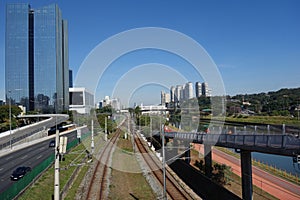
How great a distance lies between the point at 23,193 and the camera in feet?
52.3

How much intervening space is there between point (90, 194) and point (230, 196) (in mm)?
8830

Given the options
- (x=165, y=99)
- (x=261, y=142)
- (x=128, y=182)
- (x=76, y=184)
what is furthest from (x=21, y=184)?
(x=165, y=99)

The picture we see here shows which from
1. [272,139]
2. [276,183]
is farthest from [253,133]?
[276,183]

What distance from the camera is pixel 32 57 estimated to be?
11231 centimetres

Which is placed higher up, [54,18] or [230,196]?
[54,18]

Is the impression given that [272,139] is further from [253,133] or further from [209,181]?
[209,181]

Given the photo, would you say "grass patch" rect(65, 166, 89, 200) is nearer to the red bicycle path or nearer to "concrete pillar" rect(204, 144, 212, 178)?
"concrete pillar" rect(204, 144, 212, 178)

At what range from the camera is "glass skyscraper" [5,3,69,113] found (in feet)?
365

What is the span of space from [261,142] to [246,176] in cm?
399

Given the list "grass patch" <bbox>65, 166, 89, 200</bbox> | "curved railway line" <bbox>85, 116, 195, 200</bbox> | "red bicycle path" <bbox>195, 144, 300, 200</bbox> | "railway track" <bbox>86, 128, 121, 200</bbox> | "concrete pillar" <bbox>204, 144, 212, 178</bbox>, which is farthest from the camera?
"concrete pillar" <bbox>204, 144, 212, 178</bbox>

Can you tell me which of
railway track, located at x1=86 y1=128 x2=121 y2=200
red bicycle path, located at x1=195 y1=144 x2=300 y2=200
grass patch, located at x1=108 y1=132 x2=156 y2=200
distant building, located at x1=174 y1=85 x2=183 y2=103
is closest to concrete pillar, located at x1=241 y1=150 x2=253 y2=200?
grass patch, located at x1=108 y1=132 x2=156 y2=200

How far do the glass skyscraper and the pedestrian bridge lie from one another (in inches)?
3805

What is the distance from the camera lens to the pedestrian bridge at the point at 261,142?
13.3 m

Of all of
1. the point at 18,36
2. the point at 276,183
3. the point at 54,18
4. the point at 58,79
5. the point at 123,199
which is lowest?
the point at 276,183
